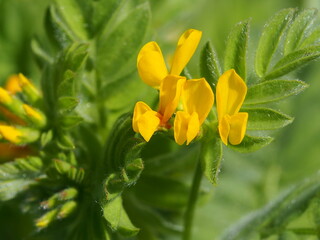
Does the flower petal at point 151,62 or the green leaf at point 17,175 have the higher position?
the flower petal at point 151,62

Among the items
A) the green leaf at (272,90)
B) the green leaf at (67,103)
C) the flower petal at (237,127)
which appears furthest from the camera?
the green leaf at (67,103)

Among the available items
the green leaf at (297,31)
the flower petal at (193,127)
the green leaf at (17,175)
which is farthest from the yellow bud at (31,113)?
the green leaf at (297,31)

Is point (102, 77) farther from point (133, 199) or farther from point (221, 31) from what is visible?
point (221, 31)

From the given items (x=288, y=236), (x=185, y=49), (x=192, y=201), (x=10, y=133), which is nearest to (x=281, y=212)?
(x=288, y=236)

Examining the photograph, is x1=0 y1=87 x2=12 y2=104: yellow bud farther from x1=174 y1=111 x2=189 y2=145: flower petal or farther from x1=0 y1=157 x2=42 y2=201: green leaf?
x1=174 y1=111 x2=189 y2=145: flower petal

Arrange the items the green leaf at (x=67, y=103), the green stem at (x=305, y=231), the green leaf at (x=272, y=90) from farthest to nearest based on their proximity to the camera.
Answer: the green stem at (x=305, y=231) → the green leaf at (x=67, y=103) → the green leaf at (x=272, y=90)

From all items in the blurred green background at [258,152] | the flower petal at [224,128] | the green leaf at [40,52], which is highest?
the green leaf at [40,52]

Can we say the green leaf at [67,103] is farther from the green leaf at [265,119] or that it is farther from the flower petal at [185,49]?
the green leaf at [265,119]

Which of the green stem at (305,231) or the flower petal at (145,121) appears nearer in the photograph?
the flower petal at (145,121)
